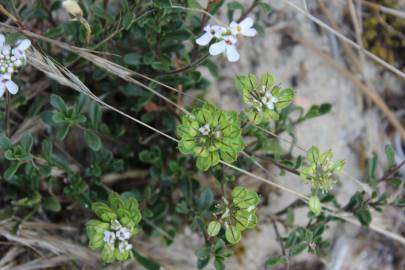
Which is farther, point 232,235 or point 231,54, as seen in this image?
point 231,54

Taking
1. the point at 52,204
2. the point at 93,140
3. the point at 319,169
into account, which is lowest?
the point at 52,204

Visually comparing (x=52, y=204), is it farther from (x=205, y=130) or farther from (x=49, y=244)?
(x=205, y=130)

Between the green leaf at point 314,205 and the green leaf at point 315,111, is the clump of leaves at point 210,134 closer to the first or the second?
the green leaf at point 314,205

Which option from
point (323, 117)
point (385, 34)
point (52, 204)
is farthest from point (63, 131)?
point (385, 34)

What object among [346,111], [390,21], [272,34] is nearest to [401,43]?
[390,21]

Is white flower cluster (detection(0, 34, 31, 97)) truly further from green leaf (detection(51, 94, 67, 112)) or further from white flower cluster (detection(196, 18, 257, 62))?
white flower cluster (detection(196, 18, 257, 62))

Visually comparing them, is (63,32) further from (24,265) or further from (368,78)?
(368,78)
